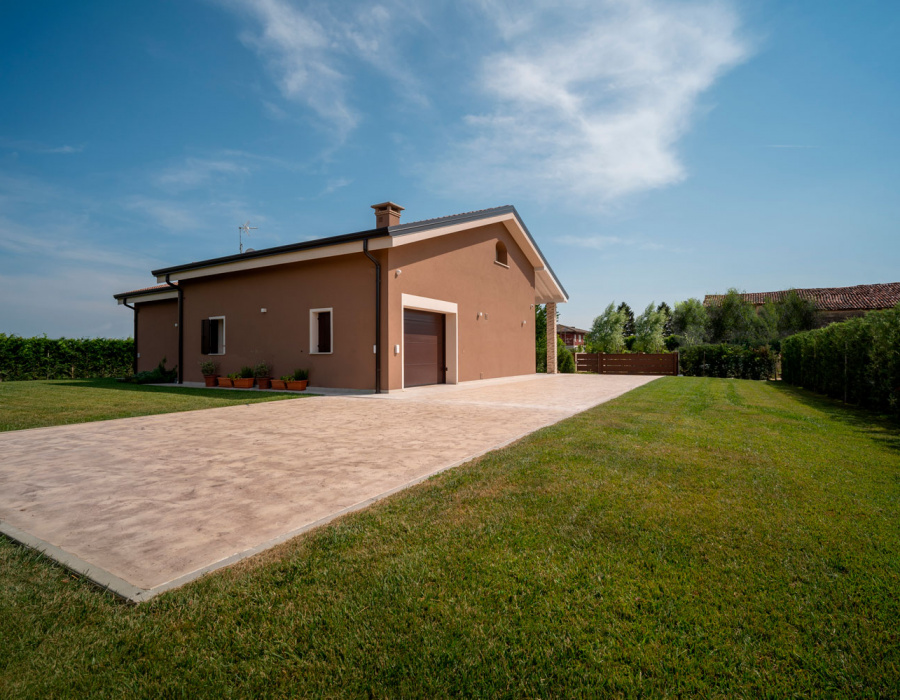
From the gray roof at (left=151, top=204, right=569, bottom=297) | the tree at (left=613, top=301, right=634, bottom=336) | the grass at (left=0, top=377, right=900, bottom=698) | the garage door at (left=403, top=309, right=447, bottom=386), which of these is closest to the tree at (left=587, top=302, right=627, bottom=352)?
the tree at (left=613, top=301, right=634, bottom=336)

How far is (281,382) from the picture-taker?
12.5 meters

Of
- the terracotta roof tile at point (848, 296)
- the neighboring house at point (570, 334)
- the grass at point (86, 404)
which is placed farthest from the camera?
the neighboring house at point (570, 334)

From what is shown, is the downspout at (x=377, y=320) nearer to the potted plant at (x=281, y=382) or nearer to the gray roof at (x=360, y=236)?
the gray roof at (x=360, y=236)

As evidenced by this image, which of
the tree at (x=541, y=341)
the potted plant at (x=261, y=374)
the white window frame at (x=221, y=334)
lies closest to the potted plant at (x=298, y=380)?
the potted plant at (x=261, y=374)

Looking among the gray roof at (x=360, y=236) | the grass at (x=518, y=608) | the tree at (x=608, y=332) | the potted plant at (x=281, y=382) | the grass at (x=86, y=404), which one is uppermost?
the gray roof at (x=360, y=236)

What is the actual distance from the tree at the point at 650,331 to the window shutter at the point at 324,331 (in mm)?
22857

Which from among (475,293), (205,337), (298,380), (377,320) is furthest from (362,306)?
(205,337)

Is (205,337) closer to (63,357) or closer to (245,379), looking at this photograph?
(245,379)

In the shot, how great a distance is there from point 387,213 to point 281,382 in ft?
18.4

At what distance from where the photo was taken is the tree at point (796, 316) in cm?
3084

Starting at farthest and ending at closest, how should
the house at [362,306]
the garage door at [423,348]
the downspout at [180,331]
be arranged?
the downspout at [180,331] < the garage door at [423,348] < the house at [362,306]

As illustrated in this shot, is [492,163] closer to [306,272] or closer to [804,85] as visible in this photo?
[306,272]

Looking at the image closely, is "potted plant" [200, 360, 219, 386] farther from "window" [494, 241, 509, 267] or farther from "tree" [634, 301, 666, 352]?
"tree" [634, 301, 666, 352]

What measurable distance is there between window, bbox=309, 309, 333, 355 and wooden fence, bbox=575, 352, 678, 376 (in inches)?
628
